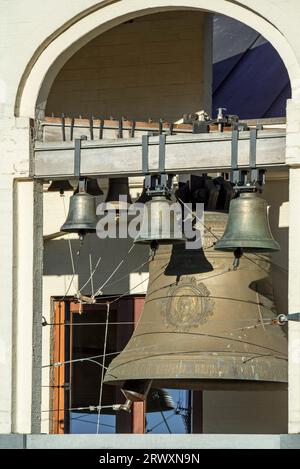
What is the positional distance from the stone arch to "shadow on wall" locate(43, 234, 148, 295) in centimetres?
267

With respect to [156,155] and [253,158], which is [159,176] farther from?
[253,158]

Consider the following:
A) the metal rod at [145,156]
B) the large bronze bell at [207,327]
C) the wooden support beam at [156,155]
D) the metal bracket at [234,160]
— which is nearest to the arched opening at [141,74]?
the large bronze bell at [207,327]

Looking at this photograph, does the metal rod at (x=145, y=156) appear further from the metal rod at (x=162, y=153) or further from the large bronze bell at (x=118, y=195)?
the large bronze bell at (x=118, y=195)

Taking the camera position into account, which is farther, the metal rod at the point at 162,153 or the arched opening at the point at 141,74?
the arched opening at the point at 141,74

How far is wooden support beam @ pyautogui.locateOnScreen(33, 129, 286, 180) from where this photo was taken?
17.7m

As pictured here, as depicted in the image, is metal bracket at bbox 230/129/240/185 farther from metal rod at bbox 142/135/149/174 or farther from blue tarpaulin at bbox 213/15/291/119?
blue tarpaulin at bbox 213/15/291/119

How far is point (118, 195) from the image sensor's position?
19547mm

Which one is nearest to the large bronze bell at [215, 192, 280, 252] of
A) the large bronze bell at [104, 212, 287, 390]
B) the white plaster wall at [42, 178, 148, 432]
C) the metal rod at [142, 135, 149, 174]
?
the metal rod at [142, 135, 149, 174]

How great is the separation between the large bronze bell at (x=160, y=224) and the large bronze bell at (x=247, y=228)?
1.26 ft

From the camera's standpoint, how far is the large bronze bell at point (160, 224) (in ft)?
Answer: 59.0

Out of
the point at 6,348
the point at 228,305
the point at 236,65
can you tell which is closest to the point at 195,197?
the point at 228,305

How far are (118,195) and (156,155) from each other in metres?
1.56

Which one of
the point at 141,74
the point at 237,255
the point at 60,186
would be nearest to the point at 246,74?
the point at 141,74
